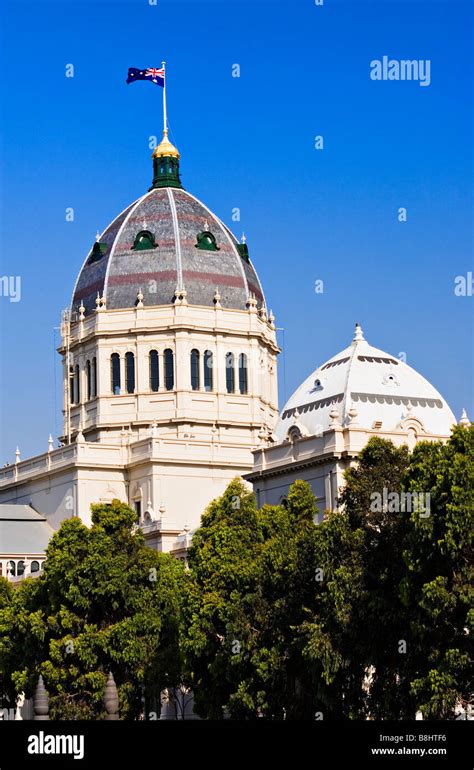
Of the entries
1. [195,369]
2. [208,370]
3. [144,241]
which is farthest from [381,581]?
[144,241]

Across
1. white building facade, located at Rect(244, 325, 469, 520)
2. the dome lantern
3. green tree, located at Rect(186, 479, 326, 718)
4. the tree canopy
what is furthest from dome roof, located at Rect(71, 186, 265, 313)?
green tree, located at Rect(186, 479, 326, 718)

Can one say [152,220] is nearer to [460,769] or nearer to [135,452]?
[135,452]

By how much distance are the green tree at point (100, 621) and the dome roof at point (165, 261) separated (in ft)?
152

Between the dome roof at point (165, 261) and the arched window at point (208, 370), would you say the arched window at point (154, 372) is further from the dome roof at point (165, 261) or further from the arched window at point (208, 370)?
the dome roof at point (165, 261)

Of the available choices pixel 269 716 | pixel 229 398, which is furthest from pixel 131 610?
pixel 229 398

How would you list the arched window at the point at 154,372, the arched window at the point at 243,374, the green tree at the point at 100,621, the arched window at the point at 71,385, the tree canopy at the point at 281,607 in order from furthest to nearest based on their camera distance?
the arched window at the point at 71,385, the arched window at the point at 243,374, the arched window at the point at 154,372, the green tree at the point at 100,621, the tree canopy at the point at 281,607

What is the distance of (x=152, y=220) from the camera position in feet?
449

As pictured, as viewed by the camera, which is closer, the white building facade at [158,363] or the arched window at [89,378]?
the white building facade at [158,363]

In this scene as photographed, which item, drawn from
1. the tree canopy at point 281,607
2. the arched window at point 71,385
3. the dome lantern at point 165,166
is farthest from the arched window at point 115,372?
the tree canopy at point 281,607

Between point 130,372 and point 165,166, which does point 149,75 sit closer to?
point 165,166

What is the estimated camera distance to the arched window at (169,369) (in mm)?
131000

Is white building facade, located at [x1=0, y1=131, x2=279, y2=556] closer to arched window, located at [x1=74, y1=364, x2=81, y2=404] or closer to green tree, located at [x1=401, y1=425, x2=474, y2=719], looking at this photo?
arched window, located at [x1=74, y1=364, x2=81, y2=404]

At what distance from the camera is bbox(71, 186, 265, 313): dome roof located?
13388cm

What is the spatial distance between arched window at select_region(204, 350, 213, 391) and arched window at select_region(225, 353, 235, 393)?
1294mm
